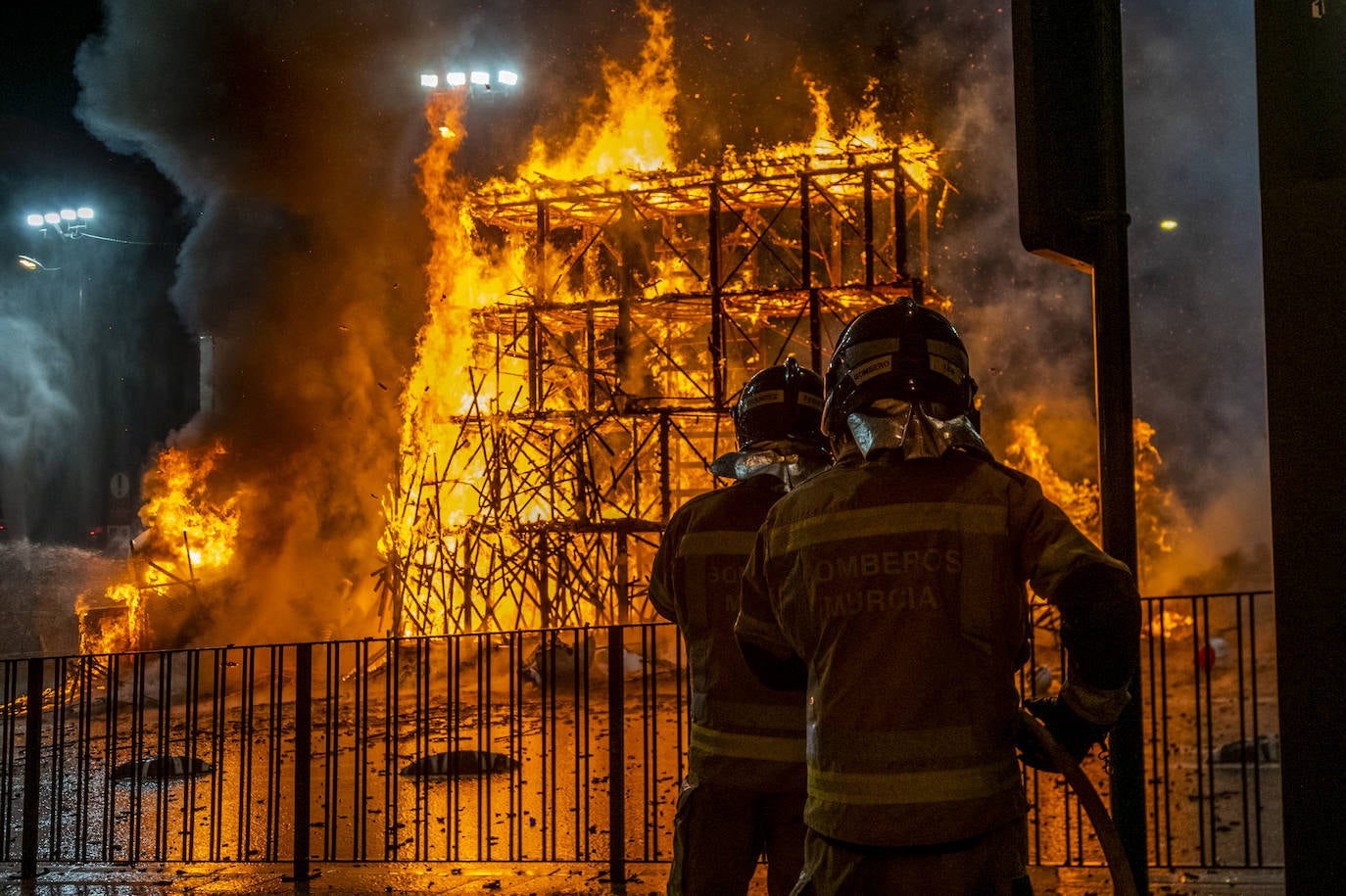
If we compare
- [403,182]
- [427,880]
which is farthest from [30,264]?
[427,880]

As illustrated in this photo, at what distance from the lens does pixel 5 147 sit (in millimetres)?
35188

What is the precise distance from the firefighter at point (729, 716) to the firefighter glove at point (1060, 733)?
1.07 metres

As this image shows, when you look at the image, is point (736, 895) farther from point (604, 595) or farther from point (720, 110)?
point (720, 110)

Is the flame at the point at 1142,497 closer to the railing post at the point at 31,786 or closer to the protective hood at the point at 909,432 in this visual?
the railing post at the point at 31,786

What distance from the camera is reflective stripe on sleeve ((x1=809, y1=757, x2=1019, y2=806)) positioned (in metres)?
2.62

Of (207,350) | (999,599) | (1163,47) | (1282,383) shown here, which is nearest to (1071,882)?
(1282,383)

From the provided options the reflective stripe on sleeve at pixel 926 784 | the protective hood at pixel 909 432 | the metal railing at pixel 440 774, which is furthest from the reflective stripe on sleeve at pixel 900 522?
the metal railing at pixel 440 774

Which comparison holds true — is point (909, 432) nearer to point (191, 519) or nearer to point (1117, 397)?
point (1117, 397)

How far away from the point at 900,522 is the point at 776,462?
145cm

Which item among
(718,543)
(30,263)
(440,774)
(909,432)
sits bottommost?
(440,774)

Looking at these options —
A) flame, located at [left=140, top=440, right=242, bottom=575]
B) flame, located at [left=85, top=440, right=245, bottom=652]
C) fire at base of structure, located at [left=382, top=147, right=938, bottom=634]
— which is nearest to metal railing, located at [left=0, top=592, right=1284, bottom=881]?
fire at base of structure, located at [left=382, top=147, right=938, bottom=634]

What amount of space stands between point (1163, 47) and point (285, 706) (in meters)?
20.5

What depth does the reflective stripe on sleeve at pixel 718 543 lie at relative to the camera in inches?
155

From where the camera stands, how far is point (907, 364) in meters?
2.95
